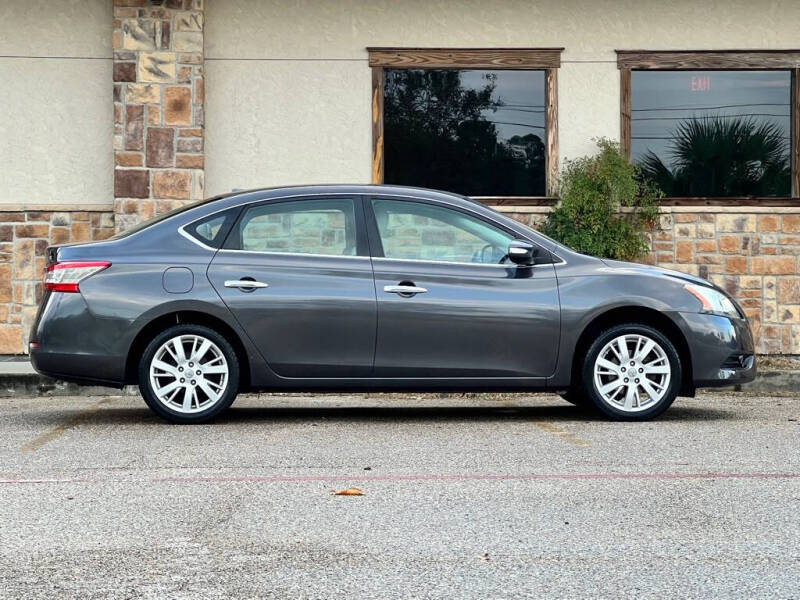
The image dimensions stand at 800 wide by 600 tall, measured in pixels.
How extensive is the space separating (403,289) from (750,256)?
22.4ft

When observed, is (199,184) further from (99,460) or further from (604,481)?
(604,481)

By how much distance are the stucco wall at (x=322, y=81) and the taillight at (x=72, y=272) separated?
585cm

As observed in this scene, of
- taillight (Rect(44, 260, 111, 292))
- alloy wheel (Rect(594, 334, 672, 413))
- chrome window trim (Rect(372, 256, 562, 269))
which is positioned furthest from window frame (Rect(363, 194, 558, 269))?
taillight (Rect(44, 260, 111, 292))

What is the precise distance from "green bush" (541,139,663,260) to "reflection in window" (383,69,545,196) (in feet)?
1.63

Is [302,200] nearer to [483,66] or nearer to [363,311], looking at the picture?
[363,311]

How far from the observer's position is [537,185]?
14.8 metres

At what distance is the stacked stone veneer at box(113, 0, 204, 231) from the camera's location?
1417cm

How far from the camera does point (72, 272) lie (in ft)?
29.0

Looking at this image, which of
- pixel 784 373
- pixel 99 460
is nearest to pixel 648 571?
pixel 99 460

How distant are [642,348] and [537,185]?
590cm

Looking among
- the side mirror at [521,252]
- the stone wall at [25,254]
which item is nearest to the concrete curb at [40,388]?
the stone wall at [25,254]

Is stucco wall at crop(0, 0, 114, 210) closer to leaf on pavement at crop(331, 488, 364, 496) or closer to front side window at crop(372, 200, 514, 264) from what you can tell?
front side window at crop(372, 200, 514, 264)

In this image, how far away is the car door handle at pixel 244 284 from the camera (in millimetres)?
8842

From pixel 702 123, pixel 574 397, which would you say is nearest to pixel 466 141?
pixel 702 123
